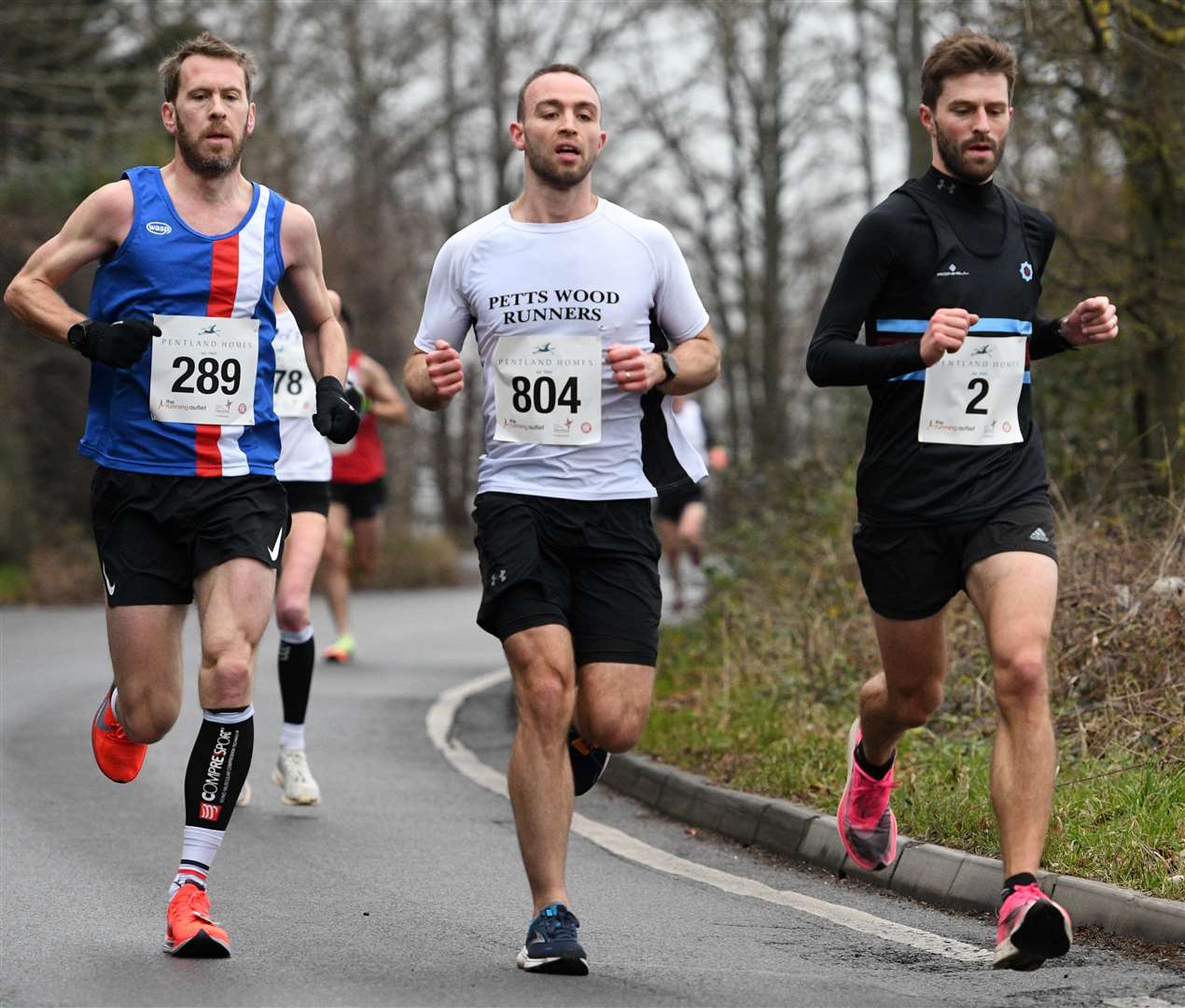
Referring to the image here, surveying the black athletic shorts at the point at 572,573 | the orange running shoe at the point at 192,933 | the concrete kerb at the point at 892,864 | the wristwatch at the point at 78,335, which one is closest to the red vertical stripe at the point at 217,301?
the wristwatch at the point at 78,335

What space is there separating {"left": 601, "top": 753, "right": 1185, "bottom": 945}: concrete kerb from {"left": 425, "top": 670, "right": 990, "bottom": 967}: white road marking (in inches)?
13.1

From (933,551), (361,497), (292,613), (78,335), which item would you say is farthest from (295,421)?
(361,497)

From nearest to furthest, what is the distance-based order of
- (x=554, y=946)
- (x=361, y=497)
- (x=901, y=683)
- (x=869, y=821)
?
(x=554, y=946) < (x=901, y=683) < (x=869, y=821) < (x=361, y=497)

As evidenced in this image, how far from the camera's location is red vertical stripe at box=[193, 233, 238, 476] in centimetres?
575

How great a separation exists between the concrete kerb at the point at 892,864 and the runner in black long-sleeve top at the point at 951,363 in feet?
2.80

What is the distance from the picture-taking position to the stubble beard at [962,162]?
18.9 feet

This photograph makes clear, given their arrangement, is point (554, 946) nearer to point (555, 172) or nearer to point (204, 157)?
point (555, 172)

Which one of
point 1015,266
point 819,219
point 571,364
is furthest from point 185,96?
point 819,219

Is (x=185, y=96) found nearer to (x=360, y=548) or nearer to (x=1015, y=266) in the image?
(x=1015, y=266)

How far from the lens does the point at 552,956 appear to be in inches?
204

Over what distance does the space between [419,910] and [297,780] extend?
2.17 m

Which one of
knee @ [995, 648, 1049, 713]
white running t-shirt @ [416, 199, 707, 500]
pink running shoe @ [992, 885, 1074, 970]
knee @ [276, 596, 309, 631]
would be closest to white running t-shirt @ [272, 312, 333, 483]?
knee @ [276, 596, 309, 631]

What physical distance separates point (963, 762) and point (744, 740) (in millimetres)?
1332

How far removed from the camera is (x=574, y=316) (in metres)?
5.56
